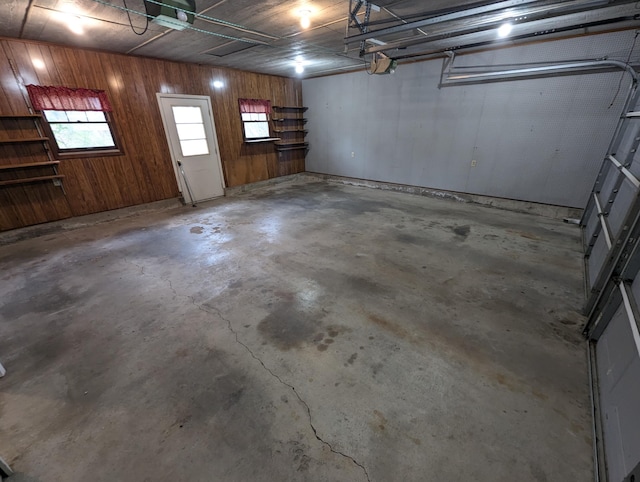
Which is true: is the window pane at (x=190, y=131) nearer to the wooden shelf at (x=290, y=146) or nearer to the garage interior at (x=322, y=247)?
the garage interior at (x=322, y=247)

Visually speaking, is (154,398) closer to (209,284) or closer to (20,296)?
(209,284)

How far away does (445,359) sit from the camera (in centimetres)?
187

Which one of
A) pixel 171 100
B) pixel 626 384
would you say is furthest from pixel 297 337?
pixel 171 100

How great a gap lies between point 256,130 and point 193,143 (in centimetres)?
168

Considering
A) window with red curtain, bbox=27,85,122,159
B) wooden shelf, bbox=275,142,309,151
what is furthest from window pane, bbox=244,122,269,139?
window with red curtain, bbox=27,85,122,159

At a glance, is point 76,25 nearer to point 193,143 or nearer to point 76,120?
point 76,120

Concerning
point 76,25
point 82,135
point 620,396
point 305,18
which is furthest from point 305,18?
point 620,396

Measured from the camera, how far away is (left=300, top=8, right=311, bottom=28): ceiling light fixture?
9.57 feet

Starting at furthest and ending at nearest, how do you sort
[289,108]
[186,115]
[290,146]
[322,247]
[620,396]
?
[290,146] → [289,108] → [186,115] → [322,247] → [620,396]

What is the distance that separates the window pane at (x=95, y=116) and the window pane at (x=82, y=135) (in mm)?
75

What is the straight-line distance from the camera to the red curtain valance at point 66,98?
373 centimetres

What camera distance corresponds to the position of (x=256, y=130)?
6.62 metres

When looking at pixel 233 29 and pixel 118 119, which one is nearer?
pixel 233 29

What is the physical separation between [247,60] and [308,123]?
270 cm
